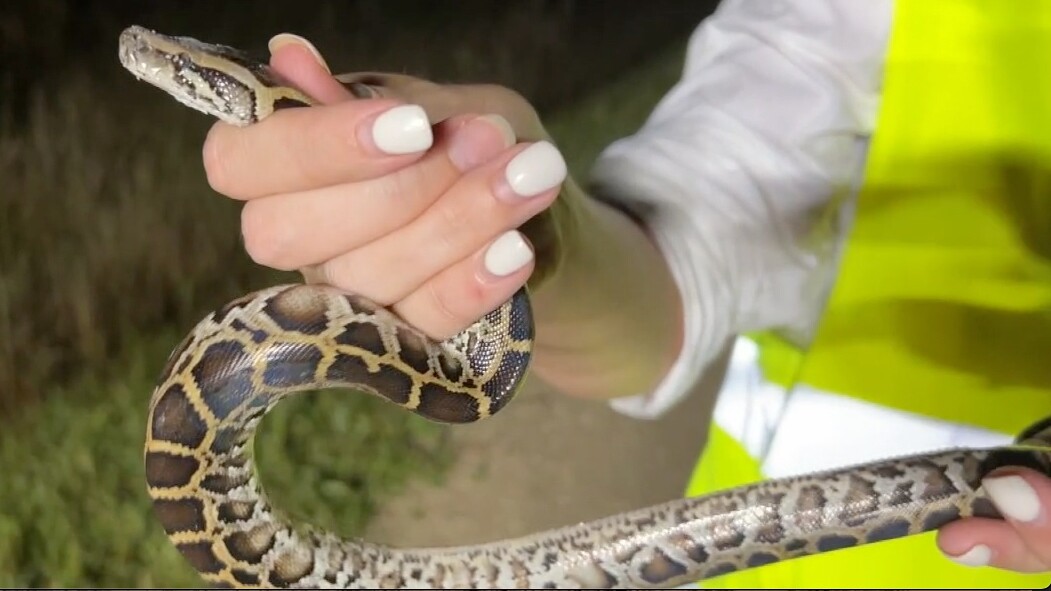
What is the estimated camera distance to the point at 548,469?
4.96ft

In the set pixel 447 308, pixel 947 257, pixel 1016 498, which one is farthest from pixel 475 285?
pixel 947 257

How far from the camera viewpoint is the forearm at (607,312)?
0.73 meters

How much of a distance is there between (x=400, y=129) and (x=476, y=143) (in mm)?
57

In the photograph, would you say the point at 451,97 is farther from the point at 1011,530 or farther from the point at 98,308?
the point at 98,308

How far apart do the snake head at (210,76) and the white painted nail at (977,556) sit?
1.88 ft

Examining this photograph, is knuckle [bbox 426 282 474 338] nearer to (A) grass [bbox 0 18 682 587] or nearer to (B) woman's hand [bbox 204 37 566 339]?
(B) woman's hand [bbox 204 37 566 339]

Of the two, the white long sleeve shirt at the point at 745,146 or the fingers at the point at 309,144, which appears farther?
the white long sleeve shirt at the point at 745,146

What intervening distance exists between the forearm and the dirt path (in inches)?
19.3

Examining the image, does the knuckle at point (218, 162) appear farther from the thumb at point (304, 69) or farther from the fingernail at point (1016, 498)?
the fingernail at point (1016, 498)

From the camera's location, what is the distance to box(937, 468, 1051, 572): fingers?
61cm

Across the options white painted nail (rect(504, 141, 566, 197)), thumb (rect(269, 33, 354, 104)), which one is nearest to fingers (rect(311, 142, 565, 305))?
white painted nail (rect(504, 141, 566, 197))

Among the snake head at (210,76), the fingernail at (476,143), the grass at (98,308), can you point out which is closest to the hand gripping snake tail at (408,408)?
the snake head at (210,76)

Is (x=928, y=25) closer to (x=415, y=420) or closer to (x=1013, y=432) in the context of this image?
(x=1013, y=432)

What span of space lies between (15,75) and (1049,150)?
1096 millimetres
